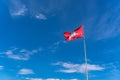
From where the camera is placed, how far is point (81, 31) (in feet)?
145

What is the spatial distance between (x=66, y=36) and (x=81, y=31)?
10.4 ft

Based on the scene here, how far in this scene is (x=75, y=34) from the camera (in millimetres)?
44219

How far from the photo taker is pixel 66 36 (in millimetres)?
45656

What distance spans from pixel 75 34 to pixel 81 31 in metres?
1.20

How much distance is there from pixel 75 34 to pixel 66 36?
2158 millimetres
